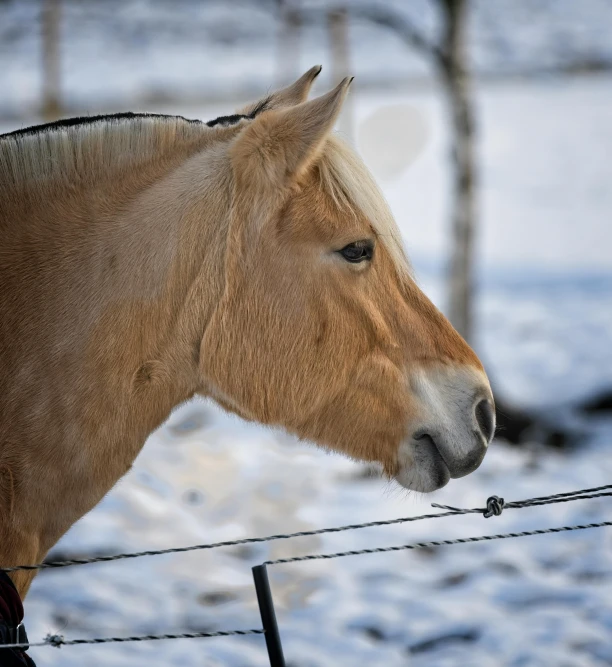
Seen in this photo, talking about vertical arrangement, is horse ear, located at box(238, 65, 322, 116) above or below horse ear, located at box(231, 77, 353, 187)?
above

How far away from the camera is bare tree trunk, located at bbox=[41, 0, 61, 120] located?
844 centimetres

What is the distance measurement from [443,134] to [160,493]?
1075cm

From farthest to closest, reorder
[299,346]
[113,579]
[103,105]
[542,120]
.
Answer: [542,120], [103,105], [113,579], [299,346]

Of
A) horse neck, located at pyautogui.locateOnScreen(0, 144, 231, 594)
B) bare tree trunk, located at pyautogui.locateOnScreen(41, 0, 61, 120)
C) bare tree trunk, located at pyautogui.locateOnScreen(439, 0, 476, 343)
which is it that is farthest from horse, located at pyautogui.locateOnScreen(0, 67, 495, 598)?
bare tree trunk, located at pyautogui.locateOnScreen(41, 0, 61, 120)

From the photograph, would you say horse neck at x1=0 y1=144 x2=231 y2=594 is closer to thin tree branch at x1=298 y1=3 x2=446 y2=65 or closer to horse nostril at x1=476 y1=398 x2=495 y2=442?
horse nostril at x1=476 y1=398 x2=495 y2=442

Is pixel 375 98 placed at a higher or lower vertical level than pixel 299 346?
higher

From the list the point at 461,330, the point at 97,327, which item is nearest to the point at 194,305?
the point at 97,327

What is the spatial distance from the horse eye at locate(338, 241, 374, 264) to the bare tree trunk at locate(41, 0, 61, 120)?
739cm

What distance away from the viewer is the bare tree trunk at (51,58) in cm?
844

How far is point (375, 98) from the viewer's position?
1338cm

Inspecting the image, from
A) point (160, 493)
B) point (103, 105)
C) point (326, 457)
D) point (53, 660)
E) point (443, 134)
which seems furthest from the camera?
point (443, 134)

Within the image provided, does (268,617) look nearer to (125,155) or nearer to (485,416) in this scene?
(485,416)

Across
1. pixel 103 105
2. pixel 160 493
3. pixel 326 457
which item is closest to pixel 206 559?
pixel 160 493

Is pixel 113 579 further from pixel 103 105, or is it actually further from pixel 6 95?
pixel 6 95
